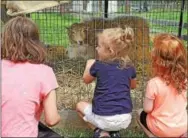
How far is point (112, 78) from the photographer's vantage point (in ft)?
7.61

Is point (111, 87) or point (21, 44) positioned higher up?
point (21, 44)

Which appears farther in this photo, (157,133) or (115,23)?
(115,23)

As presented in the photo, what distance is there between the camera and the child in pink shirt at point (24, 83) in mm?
1879

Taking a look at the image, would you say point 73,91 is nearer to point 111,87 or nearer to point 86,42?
point 111,87

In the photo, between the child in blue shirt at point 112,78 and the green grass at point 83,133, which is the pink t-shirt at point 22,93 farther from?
the green grass at point 83,133

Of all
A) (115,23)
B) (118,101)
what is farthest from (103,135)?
(115,23)

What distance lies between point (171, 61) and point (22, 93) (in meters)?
0.88

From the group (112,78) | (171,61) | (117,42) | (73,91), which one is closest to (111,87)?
(112,78)

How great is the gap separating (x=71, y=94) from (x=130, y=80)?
71cm

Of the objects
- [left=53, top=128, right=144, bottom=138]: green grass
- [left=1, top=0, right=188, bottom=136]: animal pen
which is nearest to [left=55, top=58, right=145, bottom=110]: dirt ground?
[left=1, top=0, right=188, bottom=136]: animal pen

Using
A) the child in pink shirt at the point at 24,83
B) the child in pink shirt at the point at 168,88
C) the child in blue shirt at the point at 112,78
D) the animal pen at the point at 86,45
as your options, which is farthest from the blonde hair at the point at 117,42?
the animal pen at the point at 86,45

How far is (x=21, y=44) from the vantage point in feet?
6.43

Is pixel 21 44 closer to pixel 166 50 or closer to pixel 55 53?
pixel 166 50

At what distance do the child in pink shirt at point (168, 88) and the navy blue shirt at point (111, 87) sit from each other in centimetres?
15
